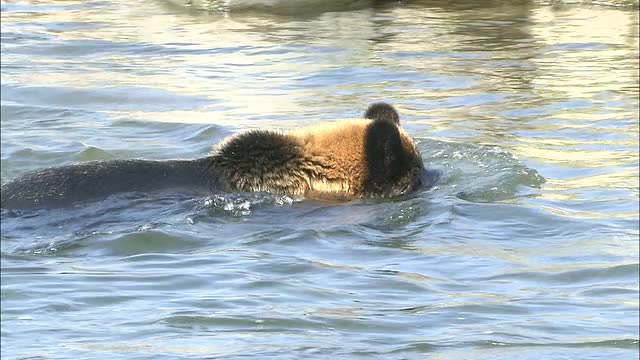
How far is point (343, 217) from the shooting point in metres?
8.66

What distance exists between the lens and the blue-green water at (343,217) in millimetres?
6078

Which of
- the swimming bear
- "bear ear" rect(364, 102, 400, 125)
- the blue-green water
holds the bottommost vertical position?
the blue-green water

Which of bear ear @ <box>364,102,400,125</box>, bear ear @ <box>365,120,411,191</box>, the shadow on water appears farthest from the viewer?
bear ear @ <box>364,102,400,125</box>

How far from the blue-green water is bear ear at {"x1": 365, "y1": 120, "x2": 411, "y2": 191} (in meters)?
0.19

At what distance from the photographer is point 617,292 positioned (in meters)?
6.89

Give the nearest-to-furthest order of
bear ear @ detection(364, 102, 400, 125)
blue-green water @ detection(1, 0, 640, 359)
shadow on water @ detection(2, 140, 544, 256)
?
1. blue-green water @ detection(1, 0, 640, 359)
2. shadow on water @ detection(2, 140, 544, 256)
3. bear ear @ detection(364, 102, 400, 125)

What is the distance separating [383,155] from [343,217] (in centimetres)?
56

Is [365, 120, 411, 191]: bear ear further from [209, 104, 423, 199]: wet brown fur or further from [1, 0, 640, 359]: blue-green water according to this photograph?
[1, 0, 640, 359]: blue-green water

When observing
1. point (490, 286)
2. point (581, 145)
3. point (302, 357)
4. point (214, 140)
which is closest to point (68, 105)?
point (214, 140)

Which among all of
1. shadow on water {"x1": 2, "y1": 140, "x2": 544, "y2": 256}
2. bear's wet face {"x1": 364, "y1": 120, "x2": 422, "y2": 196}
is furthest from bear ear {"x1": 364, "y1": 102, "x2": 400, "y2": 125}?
shadow on water {"x1": 2, "y1": 140, "x2": 544, "y2": 256}

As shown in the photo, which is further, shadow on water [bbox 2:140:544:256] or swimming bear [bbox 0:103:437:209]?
swimming bear [bbox 0:103:437:209]

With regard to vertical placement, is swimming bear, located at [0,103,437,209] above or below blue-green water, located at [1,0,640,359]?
above

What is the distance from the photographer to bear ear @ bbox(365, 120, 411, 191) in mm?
8828

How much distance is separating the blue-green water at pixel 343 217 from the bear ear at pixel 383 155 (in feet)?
0.63
